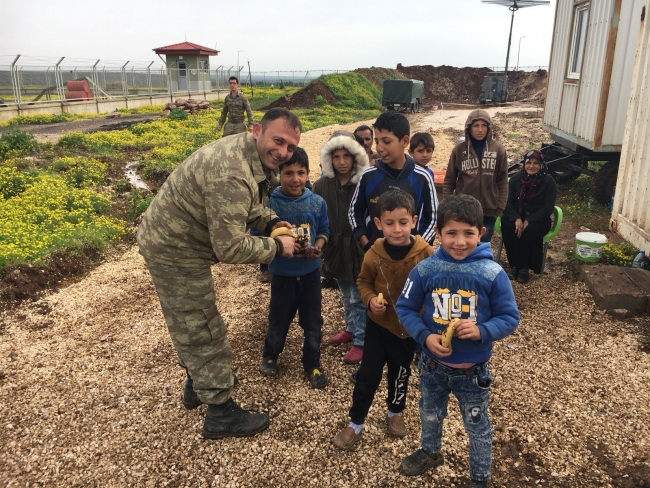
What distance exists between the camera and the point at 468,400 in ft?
7.95

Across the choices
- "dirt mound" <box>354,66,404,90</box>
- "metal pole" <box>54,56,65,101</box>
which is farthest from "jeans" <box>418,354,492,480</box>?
"dirt mound" <box>354,66,404,90</box>

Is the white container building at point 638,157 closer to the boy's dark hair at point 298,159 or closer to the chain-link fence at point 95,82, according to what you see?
the boy's dark hair at point 298,159

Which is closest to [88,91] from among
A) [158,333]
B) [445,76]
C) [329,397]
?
[158,333]

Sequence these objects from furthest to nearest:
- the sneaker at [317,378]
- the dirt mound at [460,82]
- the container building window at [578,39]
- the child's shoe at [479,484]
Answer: the dirt mound at [460,82]
the container building window at [578,39]
the sneaker at [317,378]
the child's shoe at [479,484]

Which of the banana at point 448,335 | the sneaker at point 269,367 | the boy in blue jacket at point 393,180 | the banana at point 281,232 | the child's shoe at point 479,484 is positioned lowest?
the sneaker at point 269,367

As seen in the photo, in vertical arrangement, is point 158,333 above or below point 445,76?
below

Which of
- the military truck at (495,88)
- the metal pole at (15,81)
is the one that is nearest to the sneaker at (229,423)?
the metal pole at (15,81)

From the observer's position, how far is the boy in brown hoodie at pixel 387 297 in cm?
268

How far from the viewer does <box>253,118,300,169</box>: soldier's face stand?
2.73 meters

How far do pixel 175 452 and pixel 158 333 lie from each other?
5.80 ft

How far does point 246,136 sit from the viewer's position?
281cm

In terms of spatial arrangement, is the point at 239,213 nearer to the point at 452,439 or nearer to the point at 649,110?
the point at 452,439

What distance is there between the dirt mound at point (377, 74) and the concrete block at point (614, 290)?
3882 cm

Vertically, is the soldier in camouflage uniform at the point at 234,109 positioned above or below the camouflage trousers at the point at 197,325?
above
